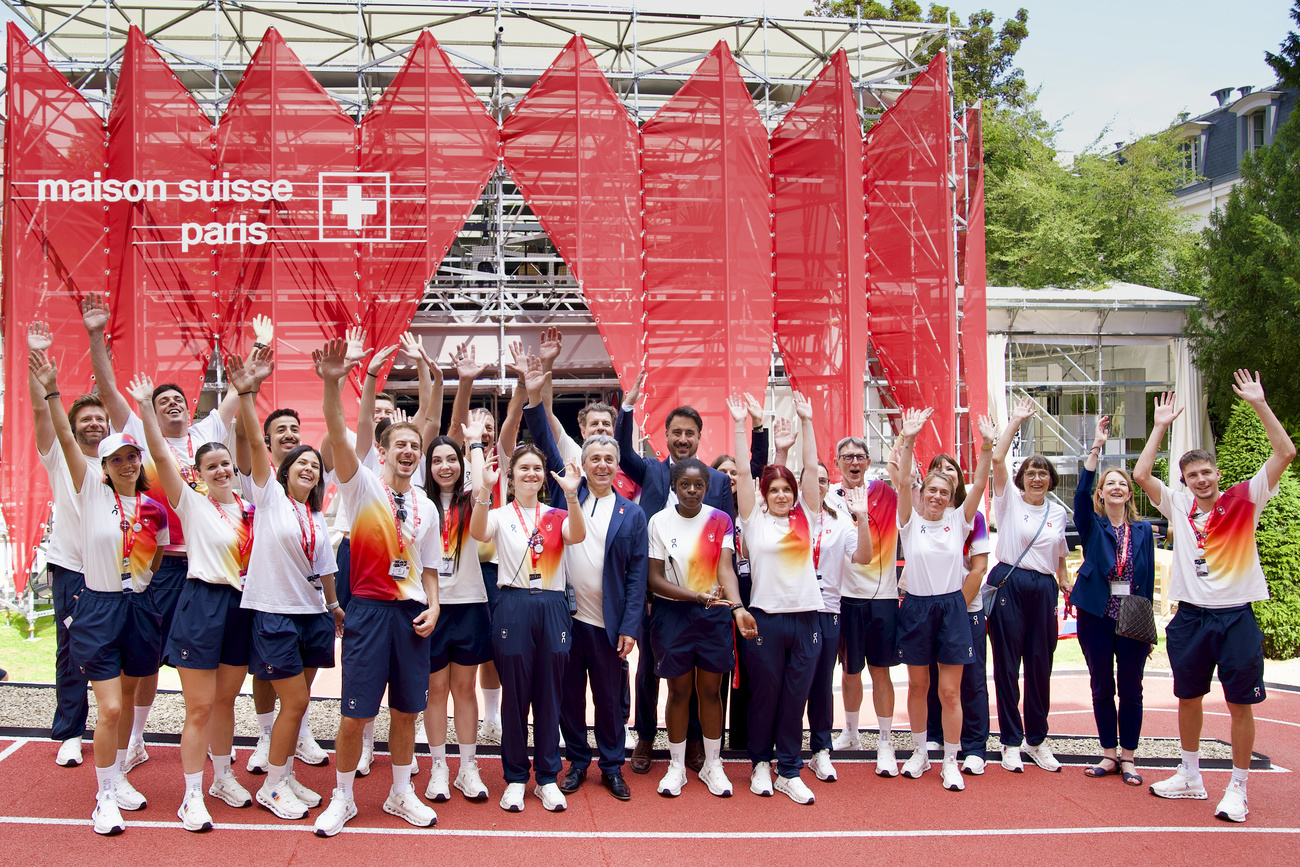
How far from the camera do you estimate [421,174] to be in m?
11.4

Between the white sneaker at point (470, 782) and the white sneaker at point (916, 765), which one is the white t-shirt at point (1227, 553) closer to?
the white sneaker at point (916, 765)

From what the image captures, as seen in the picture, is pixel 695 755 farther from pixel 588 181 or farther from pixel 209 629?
pixel 588 181

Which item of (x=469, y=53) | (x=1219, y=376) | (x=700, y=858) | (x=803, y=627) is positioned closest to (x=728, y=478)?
(x=803, y=627)

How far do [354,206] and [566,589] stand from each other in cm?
Answer: 827

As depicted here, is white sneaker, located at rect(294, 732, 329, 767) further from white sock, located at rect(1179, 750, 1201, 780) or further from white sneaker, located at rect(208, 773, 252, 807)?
white sock, located at rect(1179, 750, 1201, 780)

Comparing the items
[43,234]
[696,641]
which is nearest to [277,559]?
[696,641]

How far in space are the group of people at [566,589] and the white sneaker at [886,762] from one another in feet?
0.05

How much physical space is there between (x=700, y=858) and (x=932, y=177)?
10404 mm

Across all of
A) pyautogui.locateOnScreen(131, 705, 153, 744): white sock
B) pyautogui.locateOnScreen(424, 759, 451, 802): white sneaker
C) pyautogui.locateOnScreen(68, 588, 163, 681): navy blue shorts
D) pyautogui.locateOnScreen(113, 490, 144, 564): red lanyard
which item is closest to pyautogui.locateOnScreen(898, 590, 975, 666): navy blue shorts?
pyautogui.locateOnScreen(424, 759, 451, 802): white sneaker

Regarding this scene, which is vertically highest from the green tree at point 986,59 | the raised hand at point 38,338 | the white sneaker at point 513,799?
the green tree at point 986,59

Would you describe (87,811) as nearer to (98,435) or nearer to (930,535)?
(98,435)

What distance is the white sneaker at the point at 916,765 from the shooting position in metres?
5.01

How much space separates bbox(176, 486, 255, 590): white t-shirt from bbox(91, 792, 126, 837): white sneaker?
1011 millimetres

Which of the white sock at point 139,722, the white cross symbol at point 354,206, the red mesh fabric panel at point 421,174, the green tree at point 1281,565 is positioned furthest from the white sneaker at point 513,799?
the white cross symbol at point 354,206
